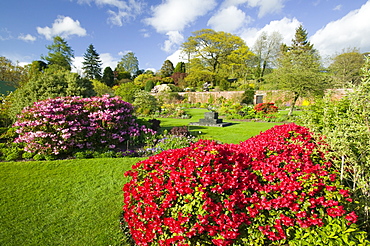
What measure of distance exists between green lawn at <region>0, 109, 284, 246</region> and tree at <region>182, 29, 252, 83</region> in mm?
34186

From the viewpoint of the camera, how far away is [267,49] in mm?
40312

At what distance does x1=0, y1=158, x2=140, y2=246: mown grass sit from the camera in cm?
289

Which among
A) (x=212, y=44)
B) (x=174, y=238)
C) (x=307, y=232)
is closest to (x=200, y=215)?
(x=174, y=238)

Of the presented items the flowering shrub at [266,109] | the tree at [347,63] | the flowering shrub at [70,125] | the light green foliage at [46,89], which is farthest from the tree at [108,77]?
the tree at [347,63]

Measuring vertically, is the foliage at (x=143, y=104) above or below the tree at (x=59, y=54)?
below

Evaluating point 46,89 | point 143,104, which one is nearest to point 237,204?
point 46,89

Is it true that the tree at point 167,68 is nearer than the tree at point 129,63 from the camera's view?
Yes

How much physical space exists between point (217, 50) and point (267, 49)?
37.1 feet

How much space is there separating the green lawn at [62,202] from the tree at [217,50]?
34.2 m

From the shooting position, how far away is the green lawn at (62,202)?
2893mm

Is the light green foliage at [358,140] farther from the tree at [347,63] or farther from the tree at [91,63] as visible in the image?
the tree at [91,63]

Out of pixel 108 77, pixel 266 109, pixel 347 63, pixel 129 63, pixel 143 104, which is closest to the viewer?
pixel 266 109

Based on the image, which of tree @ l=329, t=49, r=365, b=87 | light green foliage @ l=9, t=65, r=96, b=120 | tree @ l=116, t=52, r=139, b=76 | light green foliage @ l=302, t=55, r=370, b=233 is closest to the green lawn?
light green foliage @ l=302, t=55, r=370, b=233

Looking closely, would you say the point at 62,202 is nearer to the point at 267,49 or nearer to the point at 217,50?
the point at 217,50
